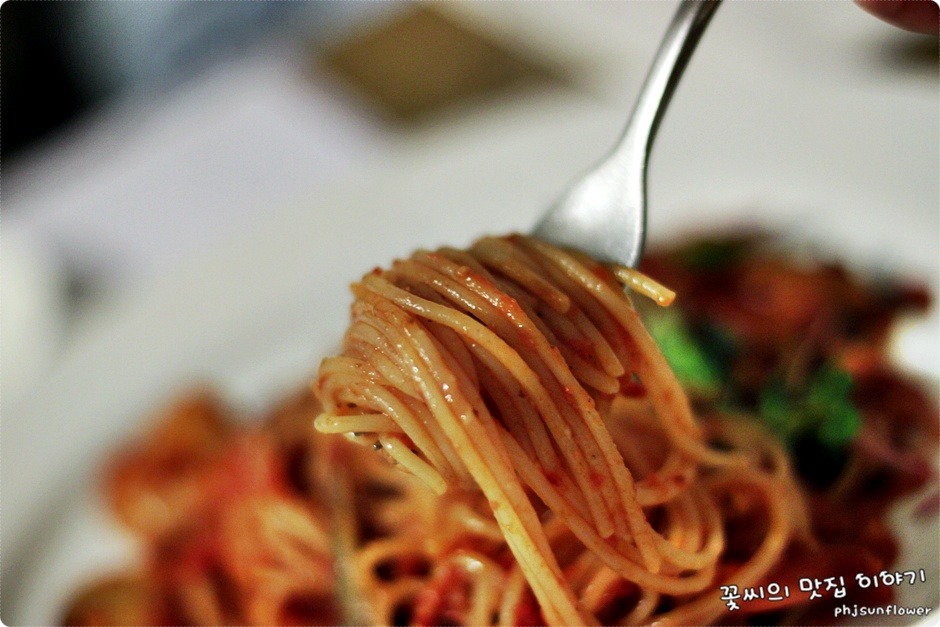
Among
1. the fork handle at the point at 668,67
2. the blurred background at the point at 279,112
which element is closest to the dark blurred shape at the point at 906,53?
the blurred background at the point at 279,112

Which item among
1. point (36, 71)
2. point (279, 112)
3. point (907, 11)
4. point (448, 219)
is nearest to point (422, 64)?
point (279, 112)

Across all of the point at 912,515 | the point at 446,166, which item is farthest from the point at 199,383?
the point at 912,515

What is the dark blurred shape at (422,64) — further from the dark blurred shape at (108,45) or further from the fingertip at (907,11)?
the fingertip at (907,11)

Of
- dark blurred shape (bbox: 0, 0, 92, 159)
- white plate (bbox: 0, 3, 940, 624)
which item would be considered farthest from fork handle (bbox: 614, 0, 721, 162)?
dark blurred shape (bbox: 0, 0, 92, 159)

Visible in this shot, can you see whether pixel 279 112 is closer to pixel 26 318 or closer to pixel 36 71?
pixel 26 318

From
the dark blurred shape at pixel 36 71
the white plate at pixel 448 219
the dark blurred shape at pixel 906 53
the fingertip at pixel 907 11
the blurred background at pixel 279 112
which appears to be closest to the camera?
the fingertip at pixel 907 11

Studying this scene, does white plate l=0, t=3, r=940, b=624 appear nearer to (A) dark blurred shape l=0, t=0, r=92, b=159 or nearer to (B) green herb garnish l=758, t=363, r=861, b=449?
(B) green herb garnish l=758, t=363, r=861, b=449
